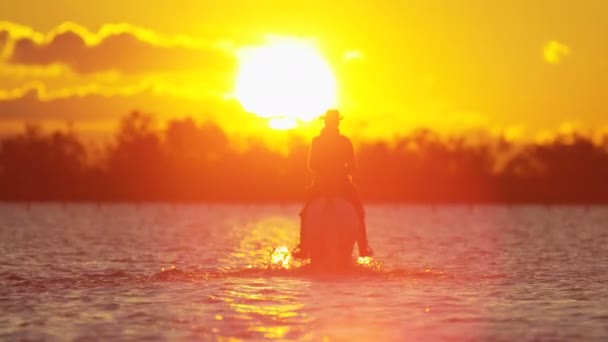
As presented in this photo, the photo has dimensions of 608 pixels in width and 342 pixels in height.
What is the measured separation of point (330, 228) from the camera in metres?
27.0

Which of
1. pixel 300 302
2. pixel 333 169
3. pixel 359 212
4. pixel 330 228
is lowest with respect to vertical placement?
pixel 300 302

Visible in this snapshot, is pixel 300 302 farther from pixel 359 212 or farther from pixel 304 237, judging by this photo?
pixel 359 212

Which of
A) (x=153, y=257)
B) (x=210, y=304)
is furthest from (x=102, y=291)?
(x=153, y=257)

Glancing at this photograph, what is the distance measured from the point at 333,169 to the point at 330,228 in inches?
59.0

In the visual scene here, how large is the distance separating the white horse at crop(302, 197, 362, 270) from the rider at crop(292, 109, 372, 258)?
0.19 meters

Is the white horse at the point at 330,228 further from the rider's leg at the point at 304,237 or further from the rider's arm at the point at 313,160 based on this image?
the rider's arm at the point at 313,160

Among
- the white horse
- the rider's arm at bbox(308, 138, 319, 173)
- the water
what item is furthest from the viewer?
the rider's arm at bbox(308, 138, 319, 173)

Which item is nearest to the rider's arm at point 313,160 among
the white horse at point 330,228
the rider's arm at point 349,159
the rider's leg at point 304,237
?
the rider's leg at point 304,237

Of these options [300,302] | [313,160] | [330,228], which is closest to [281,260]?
[313,160]

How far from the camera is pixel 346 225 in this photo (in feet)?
88.7

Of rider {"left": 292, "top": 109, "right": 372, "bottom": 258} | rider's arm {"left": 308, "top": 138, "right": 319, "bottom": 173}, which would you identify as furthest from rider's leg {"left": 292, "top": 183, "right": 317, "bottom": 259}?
rider's arm {"left": 308, "top": 138, "right": 319, "bottom": 173}

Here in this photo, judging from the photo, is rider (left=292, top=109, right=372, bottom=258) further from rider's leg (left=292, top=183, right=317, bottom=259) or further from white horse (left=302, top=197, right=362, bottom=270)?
white horse (left=302, top=197, right=362, bottom=270)

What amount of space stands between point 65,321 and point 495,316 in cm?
774

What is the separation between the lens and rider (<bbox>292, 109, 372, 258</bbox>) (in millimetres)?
27297
